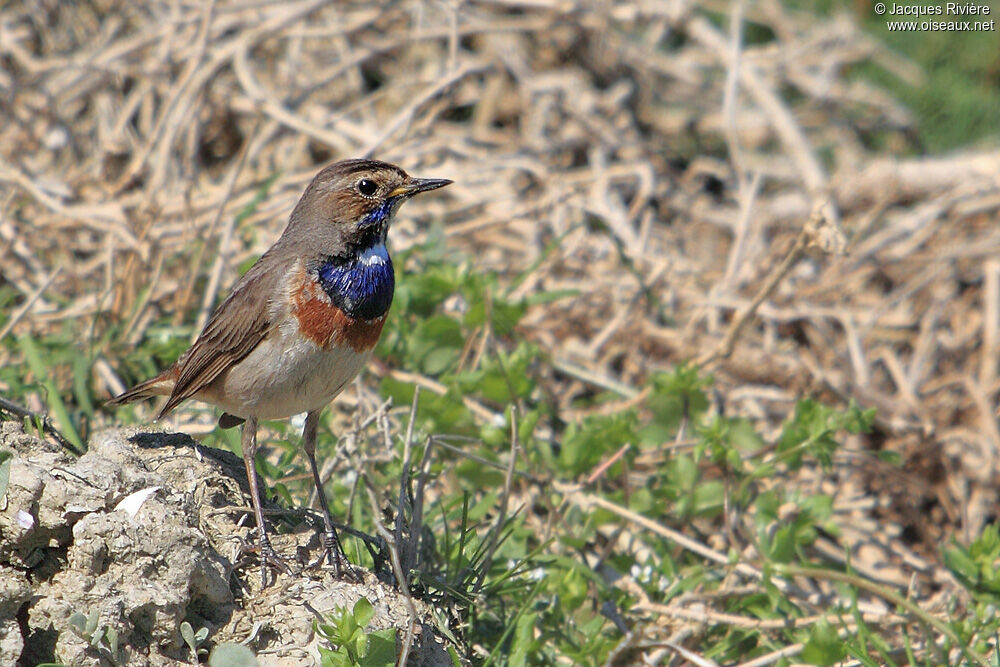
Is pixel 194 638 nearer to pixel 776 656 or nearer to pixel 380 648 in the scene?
pixel 380 648

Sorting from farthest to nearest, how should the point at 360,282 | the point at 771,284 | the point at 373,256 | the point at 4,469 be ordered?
the point at 771,284 → the point at 373,256 → the point at 360,282 → the point at 4,469

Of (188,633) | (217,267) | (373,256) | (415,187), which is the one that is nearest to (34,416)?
(188,633)

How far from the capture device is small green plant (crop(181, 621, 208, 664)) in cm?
328

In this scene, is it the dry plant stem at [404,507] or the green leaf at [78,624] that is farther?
the dry plant stem at [404,507]

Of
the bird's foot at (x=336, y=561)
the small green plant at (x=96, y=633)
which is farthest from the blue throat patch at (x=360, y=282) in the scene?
the small green plant at (x=96, y=633)

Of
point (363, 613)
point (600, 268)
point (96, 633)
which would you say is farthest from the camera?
point (600, 268)

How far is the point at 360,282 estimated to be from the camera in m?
4.33

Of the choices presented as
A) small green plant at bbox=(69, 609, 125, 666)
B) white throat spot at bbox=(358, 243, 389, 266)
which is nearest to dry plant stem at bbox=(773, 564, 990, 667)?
white throat spot at bbox=(358, 243, 389, 266)

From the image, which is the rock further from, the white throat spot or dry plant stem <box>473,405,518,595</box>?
the white throat spot

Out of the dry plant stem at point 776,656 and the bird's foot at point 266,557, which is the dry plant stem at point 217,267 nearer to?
the bird's foot at point 266,557

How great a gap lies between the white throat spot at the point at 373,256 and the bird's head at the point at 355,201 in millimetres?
22

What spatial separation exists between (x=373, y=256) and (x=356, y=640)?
165 centimetres

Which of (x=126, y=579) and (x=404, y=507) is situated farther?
(x=404, y=507)

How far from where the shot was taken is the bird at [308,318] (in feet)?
13.7
